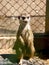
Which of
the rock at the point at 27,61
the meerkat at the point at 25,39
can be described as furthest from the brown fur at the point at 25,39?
the rock at the point at 27,61

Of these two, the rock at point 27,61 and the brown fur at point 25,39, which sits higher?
the brown fur at point 25,39

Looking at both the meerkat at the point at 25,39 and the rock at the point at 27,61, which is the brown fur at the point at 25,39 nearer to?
the meerkat at the point at 25,39

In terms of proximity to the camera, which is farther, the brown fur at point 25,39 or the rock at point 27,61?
the brown fur at point 25,39

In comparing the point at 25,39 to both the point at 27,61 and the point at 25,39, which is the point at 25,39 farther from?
the point at 27,61

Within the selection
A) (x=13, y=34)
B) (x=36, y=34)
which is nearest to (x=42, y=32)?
(x=36, y=34)

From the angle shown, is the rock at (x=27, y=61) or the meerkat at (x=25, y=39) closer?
the rock at (x=27, y=61)

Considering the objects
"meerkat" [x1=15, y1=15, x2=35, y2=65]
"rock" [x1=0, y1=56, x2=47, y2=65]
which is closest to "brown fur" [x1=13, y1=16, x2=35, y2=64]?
"meerkat" [x1=15, y1=15, x2=35, y2=65]

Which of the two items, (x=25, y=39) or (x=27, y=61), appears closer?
(x=27, y=61)

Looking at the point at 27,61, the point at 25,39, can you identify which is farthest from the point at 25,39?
the point at 27,61

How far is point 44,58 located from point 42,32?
736 millimetres

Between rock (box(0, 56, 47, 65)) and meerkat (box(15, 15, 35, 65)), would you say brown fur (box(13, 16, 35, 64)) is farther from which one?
rock (box(0, 56, 47, 65))

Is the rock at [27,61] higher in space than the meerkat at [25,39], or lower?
lower

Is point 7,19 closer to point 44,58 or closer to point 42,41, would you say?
point 42,41

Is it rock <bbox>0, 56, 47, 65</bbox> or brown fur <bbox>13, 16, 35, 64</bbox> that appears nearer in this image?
rock <bbox>0, 56, 47, 65</bbox>
